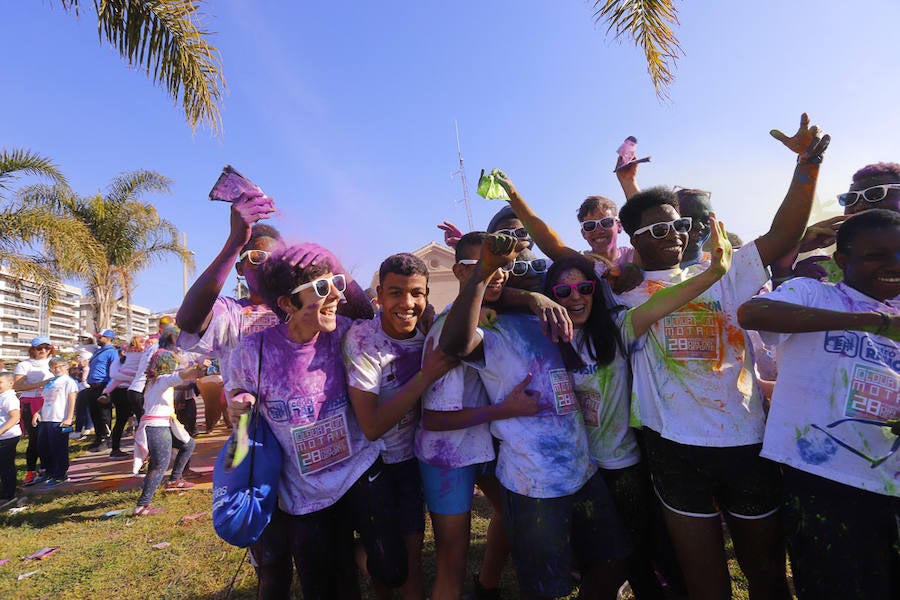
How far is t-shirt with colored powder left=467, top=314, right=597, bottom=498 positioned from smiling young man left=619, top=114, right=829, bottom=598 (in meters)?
0.37

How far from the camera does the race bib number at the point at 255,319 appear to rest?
9.07 feet

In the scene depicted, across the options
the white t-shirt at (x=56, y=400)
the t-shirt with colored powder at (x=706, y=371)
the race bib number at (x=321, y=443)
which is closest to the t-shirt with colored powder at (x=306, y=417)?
the race bib number at (x=321, y=443)

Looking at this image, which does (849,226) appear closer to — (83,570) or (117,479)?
(83,570)

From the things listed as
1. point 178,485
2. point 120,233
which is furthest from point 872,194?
point 120,233

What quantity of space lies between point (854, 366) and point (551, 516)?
1371 mm

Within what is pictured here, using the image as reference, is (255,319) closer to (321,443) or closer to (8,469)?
(321,443)

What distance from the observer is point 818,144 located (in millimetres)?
1953

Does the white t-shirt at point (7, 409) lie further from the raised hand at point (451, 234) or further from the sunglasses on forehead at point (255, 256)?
the raised hand at point (451, 234)

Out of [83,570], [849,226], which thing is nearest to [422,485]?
[849,226]

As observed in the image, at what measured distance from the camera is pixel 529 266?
2.62 metres

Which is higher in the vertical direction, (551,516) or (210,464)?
(551,516)

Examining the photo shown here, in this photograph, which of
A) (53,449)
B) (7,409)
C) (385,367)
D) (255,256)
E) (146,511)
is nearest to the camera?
(385,367)

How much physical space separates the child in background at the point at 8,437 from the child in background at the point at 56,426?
2.10ft

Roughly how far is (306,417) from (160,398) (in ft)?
13.7
